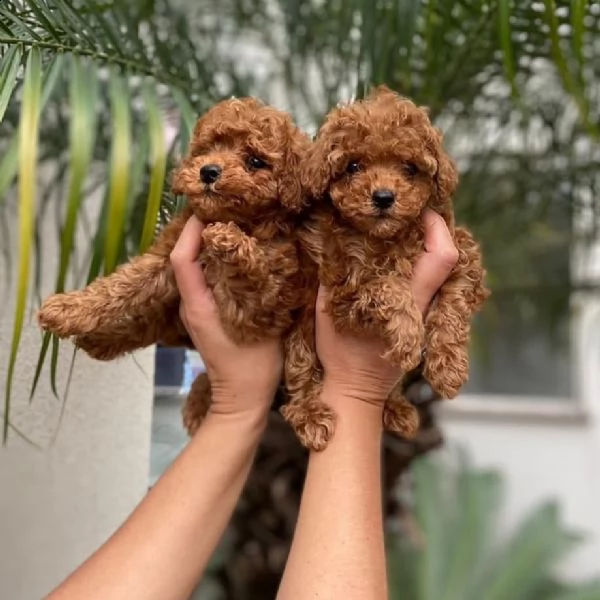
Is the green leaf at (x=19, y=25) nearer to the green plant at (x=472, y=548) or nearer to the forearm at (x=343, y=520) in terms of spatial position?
the forearm at (x=343, y=520)

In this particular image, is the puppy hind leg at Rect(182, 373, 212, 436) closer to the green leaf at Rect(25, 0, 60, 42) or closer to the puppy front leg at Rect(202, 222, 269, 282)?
the puppy front leg at Rect(202, 222, 269, 282)

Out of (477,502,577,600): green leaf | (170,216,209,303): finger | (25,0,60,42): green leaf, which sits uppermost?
(25,0,60,42): green leaf

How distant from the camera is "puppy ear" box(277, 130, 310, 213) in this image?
0.55 meters

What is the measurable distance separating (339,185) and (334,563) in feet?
0.87

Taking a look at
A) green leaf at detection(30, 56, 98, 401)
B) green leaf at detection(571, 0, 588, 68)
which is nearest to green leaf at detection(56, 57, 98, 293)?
green leaf at detection(30, 56, 98, 401)

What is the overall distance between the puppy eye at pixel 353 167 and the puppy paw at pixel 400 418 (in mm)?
201

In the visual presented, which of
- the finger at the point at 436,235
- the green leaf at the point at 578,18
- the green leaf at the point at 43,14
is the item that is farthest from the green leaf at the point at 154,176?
the green leaf at the point at 578,18

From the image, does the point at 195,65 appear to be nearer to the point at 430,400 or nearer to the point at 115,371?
the point at 115,371

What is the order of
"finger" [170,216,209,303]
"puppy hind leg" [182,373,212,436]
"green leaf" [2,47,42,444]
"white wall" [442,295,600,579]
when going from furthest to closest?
"white wall" [442,295,600,579]
"puppy hind leg" [182,373,212,436]
"finger" [170,216,209,303]
"green leaf" [2,47,42,444]

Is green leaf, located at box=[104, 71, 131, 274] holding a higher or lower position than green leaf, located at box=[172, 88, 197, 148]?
lower

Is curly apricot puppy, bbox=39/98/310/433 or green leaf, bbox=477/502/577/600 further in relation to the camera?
green leaf, bbox=477/502/577/600

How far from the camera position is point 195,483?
0.59 m

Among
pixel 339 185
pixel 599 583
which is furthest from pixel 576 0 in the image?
pixel 599 583

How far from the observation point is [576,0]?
60cm
